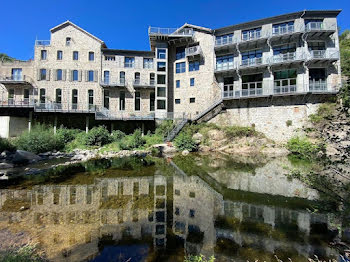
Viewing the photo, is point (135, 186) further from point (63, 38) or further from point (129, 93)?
point (63, 38)

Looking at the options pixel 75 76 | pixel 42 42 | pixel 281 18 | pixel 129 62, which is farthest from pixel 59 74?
pixel 281 18

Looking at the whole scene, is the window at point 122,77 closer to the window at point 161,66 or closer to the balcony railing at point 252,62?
the window at point 161,66

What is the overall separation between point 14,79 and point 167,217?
31.1 metres

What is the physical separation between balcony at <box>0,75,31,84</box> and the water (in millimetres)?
21620

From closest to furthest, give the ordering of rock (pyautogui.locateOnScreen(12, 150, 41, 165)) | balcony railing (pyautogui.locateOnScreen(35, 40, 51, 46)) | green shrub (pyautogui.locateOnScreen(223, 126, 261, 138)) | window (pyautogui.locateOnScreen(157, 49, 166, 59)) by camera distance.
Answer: rock (pyautogui.locateOnScreen(12, 150, 41, 165)) < green shrub (pyautogui.locateOnScreen(223, 126, 261, 138)) < balcony railing (pyautogui.locateOnScreen(35, 40, 51, 46)) < window (pyautogui.locateOnScreen(157, 49, 166, 59))

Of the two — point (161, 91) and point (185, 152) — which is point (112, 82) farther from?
point (185, 152)

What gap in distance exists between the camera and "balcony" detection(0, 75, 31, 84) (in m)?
23.9

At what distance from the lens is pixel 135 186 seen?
355 inches

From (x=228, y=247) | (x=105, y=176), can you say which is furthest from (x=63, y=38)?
(x=228, y=247)

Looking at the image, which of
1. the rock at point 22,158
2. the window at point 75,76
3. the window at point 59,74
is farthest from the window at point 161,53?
the rock at point 22,158

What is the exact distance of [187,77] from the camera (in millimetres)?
26766

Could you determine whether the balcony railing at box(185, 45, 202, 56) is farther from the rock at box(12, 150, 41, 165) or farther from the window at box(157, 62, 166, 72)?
the rock at box(12, 150, 41, 165)

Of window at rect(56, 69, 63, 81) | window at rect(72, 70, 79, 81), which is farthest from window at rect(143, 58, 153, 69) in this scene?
window at rect(56, 69, 63, 81)

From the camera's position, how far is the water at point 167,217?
168 inches
